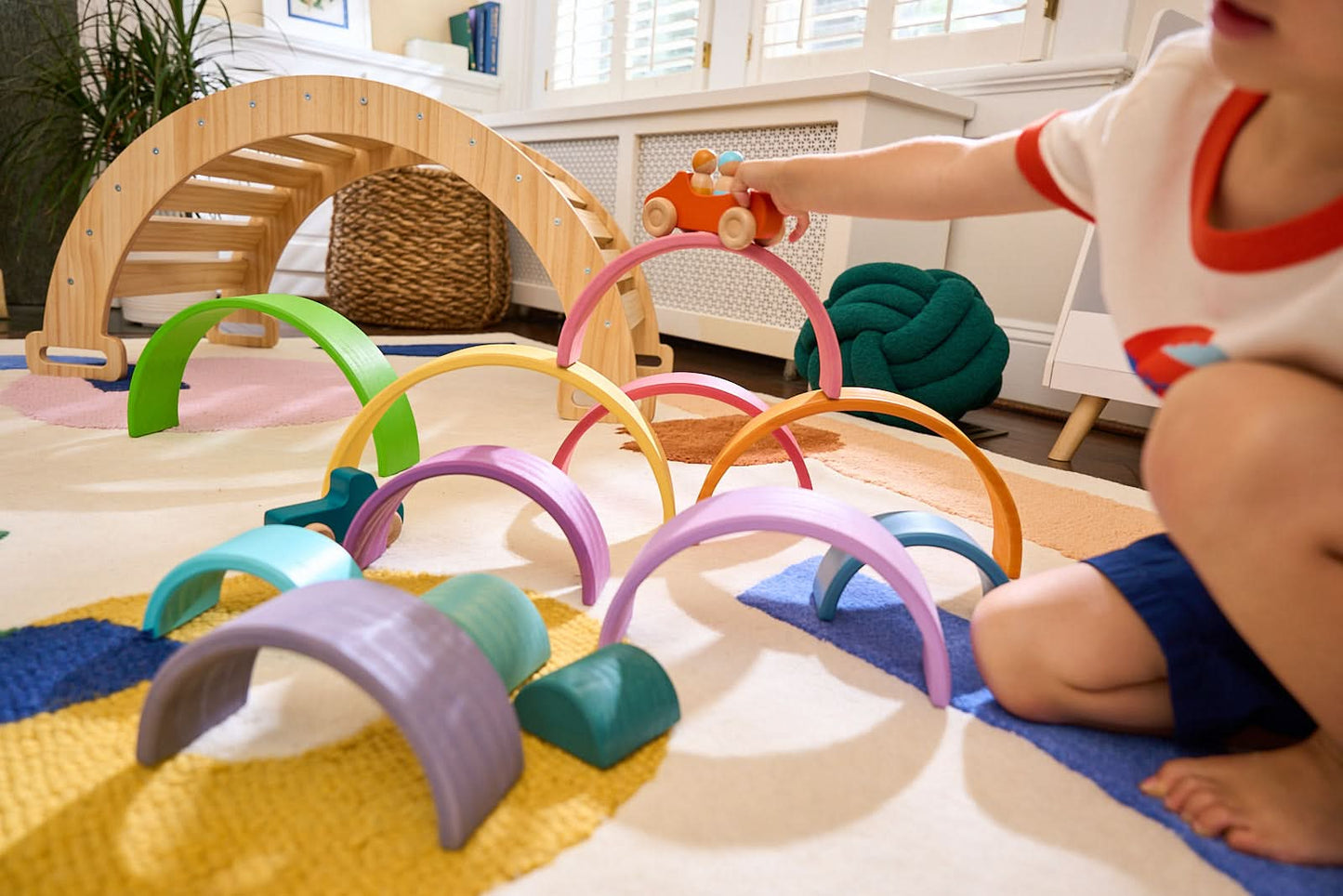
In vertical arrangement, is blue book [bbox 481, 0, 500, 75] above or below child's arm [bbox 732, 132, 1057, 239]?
above

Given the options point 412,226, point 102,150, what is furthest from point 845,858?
point 412,226

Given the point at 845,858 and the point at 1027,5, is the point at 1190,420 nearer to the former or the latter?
the point at 845,858

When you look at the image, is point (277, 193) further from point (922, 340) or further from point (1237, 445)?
point (1237, 445)

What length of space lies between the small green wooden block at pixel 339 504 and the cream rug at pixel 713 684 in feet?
0.19

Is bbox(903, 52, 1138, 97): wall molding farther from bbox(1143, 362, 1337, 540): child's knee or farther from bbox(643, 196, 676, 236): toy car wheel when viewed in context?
bbox(1143, 362, 1337, 540): child's knee

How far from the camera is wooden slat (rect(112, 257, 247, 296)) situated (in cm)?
157

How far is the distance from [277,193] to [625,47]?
1.32 m

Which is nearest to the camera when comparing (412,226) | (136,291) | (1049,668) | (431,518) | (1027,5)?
(1049,668)

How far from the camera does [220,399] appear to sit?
1.41 m

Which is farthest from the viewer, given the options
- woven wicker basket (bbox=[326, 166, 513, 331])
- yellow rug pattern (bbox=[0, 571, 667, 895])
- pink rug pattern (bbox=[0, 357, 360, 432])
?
woven wicker basket (bbox=[326, 166, 513, 331])

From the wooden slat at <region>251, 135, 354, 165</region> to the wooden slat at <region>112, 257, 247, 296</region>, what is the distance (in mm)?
310

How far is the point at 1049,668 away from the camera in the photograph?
1.97ft

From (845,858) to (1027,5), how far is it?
1.90 meters

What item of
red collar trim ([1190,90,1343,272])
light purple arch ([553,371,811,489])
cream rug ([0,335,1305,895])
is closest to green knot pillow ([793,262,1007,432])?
cream rug ([0,335,1305,895])
